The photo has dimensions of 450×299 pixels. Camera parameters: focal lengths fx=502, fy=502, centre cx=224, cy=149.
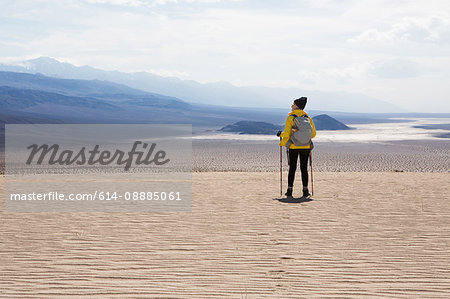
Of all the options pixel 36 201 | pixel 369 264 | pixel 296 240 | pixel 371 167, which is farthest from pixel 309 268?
pixel 371 167

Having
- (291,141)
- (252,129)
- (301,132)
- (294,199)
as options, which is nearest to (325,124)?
(252,129)

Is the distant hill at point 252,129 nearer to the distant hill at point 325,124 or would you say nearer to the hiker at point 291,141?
the distant hill at point 325,124

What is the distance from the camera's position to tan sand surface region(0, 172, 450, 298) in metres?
4.69

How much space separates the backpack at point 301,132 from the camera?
338 inches

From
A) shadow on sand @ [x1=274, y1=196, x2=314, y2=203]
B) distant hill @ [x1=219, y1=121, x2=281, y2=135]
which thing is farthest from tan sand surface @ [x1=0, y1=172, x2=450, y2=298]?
distant hill @ [x1=219, y1=121, x2=281, y2=135]

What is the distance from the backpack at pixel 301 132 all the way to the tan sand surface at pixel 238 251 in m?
1.10

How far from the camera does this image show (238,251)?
19.1ft

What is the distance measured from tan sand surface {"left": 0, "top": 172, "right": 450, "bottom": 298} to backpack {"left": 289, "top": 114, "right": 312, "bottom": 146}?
1097 millimetres

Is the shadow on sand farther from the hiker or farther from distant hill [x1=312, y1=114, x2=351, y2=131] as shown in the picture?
distant hill [x1=312, y1=114, x2=351, y2=131]

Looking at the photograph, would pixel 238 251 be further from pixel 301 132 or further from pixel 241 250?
pixel 301 132

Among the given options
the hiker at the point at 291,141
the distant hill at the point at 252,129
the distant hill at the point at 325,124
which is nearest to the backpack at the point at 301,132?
the hiker at the point at 291,141

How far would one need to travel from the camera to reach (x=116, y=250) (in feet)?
19.5

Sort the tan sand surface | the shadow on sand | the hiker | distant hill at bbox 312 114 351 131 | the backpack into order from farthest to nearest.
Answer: distant hill at bbox 312 114 351 131
the shadow on sand
the hiker
the backpack
the tan sand surface

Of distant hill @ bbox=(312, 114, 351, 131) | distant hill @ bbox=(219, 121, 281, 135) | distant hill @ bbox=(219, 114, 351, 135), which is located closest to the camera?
distant hill @ bbox=(219, 121, 281, 135)
